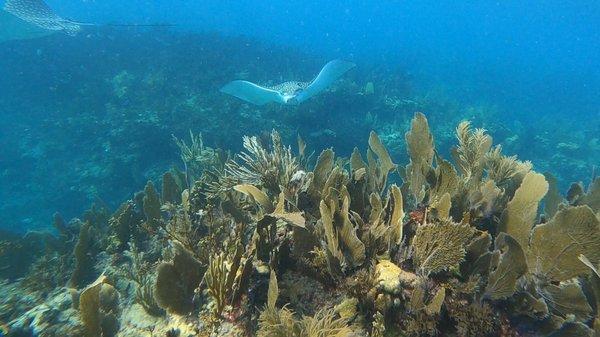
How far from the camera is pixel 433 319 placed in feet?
7.09

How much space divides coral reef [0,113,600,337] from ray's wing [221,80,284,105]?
14.0 feet

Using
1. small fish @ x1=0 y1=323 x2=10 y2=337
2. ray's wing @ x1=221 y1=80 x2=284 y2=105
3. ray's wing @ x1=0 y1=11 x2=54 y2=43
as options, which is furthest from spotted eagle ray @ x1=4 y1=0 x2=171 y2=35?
small fish @ x1=0 y1=323 x2=10 y2=337

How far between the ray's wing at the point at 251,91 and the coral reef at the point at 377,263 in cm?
426

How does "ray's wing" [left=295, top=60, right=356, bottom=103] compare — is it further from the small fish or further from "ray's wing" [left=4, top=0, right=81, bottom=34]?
"ray's wing" [left=4, top=0, right=81, bottom=34]

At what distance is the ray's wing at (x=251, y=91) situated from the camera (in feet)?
24.9

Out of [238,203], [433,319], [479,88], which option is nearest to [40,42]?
[238,203]

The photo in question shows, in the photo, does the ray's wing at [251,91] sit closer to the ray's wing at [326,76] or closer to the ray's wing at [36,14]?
the ray's wing at [326,76]

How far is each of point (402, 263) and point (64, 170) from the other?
507 inches

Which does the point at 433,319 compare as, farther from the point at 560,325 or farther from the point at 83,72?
the point at 83,72

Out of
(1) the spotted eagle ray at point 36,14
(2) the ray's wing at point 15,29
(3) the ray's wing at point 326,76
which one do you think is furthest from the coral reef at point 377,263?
(2) the ray's wing at point 15,29

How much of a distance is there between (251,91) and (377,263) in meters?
6.17

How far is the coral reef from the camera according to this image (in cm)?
215

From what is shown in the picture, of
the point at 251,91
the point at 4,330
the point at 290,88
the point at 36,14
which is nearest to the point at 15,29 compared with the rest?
the point at 36,14

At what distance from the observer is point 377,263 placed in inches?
97.3
